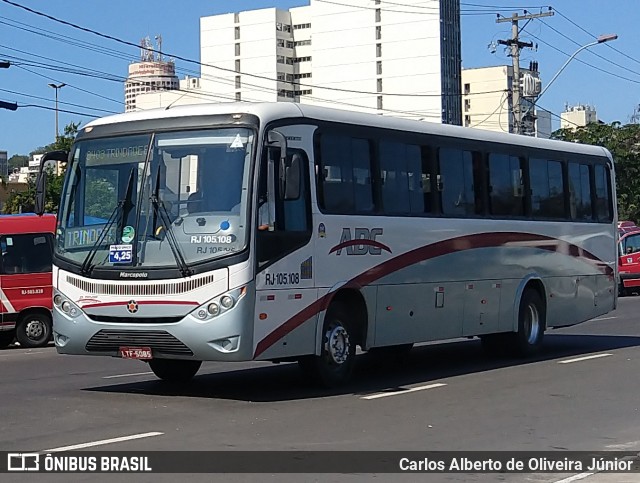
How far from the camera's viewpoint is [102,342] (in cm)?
1277

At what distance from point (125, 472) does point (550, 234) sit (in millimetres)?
11647

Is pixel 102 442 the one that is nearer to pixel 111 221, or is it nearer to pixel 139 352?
pixel 139 352

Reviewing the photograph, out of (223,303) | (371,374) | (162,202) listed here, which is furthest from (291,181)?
(371,374)

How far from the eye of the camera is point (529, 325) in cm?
1833

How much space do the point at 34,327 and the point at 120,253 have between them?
35.4 feet

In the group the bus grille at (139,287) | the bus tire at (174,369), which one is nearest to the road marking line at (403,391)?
the bus grille at (139,287)

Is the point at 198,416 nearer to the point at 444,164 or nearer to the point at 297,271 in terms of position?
the point at 297,271

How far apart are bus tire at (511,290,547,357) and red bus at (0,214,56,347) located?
9832mm

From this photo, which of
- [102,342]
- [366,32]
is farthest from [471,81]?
[102,342]

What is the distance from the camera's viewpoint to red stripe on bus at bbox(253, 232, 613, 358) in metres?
12.9

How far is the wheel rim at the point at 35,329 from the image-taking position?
2264 centimetres

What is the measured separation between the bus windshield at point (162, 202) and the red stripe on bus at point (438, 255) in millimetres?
1254

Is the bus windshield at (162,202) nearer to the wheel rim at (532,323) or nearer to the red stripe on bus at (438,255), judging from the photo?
the red stripe on bus at (438,255)

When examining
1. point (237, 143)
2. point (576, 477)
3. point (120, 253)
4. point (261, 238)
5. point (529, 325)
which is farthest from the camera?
point (529, 325)
